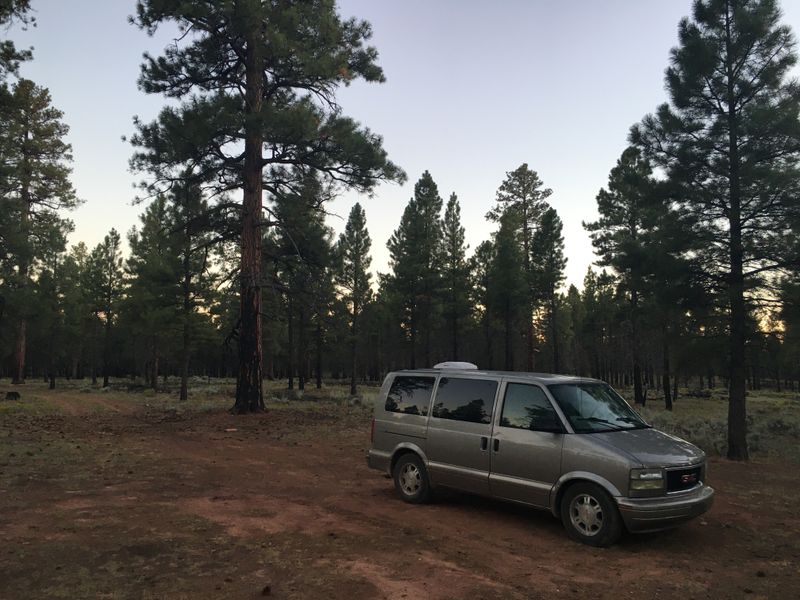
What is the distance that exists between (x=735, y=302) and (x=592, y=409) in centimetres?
921

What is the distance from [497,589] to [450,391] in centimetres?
327

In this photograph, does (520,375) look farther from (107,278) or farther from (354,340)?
(107,278)

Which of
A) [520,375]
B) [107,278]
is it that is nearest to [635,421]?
[520,375]

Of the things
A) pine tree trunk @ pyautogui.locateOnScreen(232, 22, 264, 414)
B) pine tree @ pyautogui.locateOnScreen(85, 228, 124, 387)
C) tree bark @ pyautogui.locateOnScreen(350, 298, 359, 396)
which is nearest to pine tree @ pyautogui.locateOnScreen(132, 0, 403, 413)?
pine tree trunk @ pyautogui.locateOnScreen(232, 22, 264, 414)

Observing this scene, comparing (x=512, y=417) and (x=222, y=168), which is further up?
(x=222, y=168)

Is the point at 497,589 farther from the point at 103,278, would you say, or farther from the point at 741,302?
the point at 103,278

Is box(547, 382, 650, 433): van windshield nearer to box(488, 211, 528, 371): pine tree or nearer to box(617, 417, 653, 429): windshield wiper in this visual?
box(617, 417, 653, 429): windshield wiper

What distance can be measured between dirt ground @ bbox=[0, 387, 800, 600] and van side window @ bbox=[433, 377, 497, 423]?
1331 millimetres

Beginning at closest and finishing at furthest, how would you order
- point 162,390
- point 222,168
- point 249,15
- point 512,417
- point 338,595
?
point 338,595 → point 512,417 → point 249,15 → point 222,168 → point 162,390

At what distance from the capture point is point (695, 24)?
14445 millimetres

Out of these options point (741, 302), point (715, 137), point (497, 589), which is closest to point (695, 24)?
point (715, 137)

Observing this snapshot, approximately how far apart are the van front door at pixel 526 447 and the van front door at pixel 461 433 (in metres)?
0.19

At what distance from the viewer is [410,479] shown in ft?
26.3

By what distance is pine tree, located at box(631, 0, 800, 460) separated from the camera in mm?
13312
